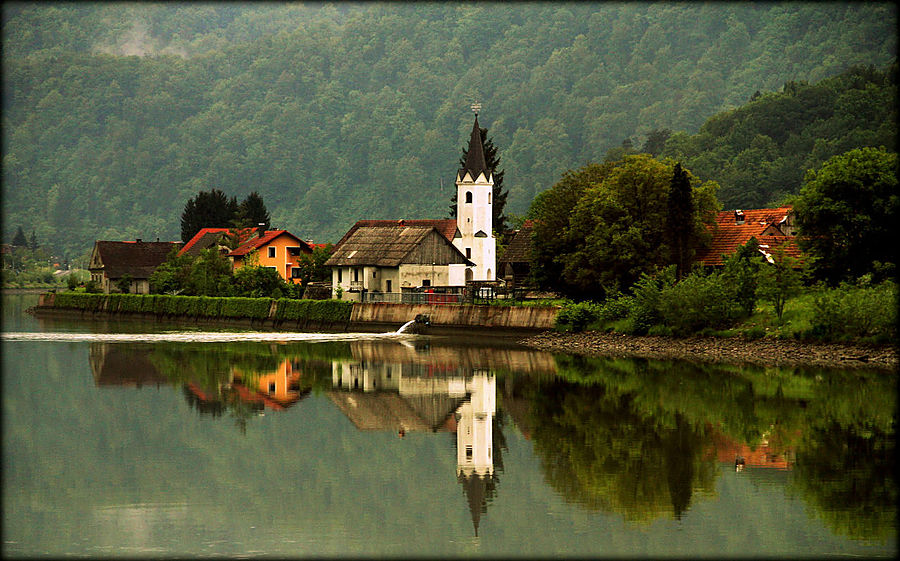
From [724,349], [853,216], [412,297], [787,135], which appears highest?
[787,135]

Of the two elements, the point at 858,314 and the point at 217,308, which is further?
the point at 217,308

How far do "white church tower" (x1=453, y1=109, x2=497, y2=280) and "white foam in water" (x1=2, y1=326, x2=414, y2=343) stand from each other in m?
16.3

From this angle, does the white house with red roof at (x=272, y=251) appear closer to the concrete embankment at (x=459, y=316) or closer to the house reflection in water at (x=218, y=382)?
the concrete embankment at (x=459, y=316)

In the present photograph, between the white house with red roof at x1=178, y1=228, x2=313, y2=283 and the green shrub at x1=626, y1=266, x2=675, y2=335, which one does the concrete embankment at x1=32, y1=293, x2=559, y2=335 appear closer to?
the green shrub at x1=626, y1=266, x2=675, y2=335

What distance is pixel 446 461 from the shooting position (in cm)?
2606

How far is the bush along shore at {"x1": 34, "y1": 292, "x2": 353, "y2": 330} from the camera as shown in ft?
224

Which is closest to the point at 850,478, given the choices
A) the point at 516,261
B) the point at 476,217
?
the point at 476,217

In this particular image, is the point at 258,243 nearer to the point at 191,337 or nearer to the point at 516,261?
the point at 516,261

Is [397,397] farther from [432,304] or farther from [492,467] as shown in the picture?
[432,304]

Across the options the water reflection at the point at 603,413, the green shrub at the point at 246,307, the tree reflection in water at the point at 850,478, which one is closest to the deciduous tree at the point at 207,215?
the green shrub at the point at 246,307

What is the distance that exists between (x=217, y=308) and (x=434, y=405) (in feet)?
140

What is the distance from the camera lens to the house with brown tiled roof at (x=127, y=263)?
328ft

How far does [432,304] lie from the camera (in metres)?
63.9

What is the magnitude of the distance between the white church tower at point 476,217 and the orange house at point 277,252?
57.7ft
